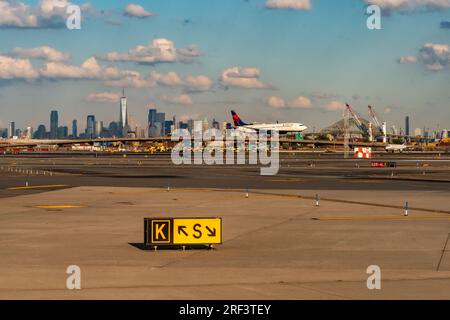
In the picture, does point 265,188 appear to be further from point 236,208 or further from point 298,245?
point 298,245

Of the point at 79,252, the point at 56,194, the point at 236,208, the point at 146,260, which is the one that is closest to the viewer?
the point at 146,260

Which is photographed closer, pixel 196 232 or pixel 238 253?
pixel 238 253

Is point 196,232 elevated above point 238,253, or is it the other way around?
point 196,232

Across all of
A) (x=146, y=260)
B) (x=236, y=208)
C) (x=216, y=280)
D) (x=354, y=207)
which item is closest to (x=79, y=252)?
(x=146, y=260)

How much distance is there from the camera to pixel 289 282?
24.4 meters

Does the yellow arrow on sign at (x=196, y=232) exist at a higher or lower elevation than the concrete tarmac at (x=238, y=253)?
higher

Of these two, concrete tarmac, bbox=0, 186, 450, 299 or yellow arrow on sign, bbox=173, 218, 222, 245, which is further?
yellow arrow on sign, bbox=173, 218, 222, 245

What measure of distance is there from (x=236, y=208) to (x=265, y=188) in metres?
21.9

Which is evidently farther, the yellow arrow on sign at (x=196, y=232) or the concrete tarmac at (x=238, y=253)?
the yellow arrow on sign at (x=196, y=232)

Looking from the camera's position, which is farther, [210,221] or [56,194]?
[56,194]

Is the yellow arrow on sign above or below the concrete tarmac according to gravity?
above
